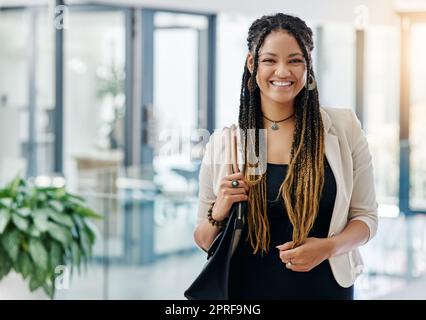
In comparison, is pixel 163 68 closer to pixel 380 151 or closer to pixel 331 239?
pixel 380 151

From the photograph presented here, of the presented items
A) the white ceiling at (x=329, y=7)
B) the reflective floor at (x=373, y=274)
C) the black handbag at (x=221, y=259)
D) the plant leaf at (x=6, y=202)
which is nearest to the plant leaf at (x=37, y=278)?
the reflective floor at (x=373, y=274)

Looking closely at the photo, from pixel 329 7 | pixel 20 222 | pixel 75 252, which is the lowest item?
pixel 75 252

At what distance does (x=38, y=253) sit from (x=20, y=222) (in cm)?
11

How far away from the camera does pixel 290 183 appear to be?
1279 millimetres

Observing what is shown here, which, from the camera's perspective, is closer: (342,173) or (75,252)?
(342,173)

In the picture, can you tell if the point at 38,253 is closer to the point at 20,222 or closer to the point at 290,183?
the point at 20,222

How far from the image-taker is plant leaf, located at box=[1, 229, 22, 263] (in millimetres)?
2471

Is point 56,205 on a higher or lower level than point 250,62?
lower

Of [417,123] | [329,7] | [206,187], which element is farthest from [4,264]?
[417,123]

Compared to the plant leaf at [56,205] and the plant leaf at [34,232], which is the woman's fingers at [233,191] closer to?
the plant leaf at [34,232]

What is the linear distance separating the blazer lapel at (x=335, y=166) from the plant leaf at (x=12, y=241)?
55.1 inches

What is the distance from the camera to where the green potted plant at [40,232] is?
98.1 inches

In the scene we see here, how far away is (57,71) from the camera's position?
4.21 metres

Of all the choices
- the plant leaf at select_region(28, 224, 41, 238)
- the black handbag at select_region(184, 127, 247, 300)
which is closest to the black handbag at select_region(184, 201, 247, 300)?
the black handbag at select_region(184, 127, 247, 300)
